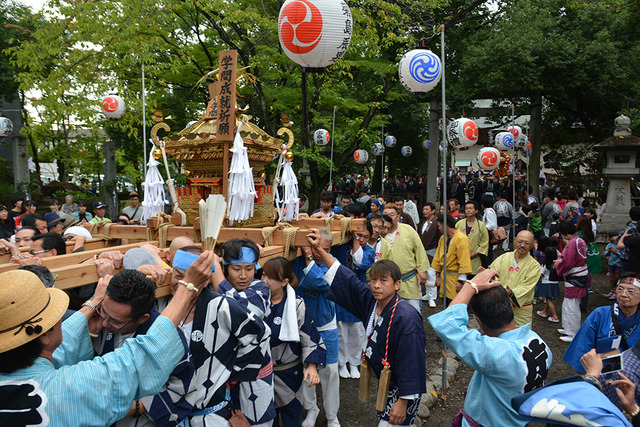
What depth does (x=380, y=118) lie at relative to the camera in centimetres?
1312

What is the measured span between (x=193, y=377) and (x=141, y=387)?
59 centimetres

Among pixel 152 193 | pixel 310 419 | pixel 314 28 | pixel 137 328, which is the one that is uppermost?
pixel 314 28

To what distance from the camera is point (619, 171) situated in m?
12.8

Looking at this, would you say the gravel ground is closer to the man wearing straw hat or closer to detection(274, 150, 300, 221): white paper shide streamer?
detection(274, 150, 300, 221): white paper shide streamer

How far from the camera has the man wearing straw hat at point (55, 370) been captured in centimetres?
146

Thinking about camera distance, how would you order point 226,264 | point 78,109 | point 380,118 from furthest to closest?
point 380,118
point 78,109
point 226,264

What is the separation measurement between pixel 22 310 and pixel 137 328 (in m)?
0.61

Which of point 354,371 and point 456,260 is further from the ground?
point 456,260

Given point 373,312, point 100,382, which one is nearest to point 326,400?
point 373,312

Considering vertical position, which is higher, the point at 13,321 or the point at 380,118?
the point at 380,118

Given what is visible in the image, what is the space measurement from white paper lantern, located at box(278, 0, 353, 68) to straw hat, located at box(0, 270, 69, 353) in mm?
4212

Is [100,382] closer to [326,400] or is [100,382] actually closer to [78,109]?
[326,400]

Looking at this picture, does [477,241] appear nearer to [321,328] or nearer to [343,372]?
[343,372]

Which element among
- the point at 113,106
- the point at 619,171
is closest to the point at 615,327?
the point at 113,106
